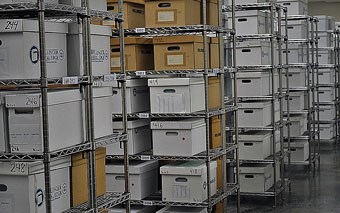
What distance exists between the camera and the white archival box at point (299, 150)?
29.6ft

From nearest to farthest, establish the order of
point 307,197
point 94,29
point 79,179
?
point 79,179, point 94,29, point 307,197

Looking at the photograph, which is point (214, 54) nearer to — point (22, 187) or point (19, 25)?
point (19, 25)

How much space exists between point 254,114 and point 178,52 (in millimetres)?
1837

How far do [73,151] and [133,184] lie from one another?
2.07 m

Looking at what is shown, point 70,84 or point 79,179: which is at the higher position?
point 70,84

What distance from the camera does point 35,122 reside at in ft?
12.0

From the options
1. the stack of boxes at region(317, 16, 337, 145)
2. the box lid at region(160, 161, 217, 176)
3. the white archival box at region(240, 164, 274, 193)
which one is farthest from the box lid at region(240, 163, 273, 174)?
the stack of boxes at region(317, 16, 337, 145)

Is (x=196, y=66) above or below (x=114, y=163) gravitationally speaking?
above

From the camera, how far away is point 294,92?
896cm

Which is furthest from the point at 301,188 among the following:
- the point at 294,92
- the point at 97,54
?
the point at 97,54

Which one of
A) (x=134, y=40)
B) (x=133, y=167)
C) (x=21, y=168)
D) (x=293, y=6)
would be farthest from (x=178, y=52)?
(x=293, y=6)

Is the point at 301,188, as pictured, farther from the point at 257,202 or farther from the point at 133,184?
the point at 133,184

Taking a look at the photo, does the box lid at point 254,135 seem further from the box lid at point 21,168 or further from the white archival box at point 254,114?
the box lid at point 21,168

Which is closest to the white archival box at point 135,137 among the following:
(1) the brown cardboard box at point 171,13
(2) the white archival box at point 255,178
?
(1) the brown cardboard box at point 171,13
